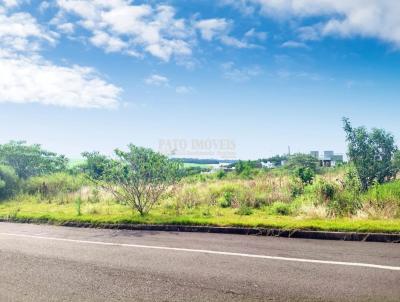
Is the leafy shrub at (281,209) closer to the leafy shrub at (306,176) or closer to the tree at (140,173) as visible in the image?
the tree at (140,173)

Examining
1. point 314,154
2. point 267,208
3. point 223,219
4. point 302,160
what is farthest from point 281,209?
point 314,154

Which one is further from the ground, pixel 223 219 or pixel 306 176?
pixel 306 176

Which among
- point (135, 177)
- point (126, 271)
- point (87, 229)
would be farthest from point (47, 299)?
point (135, 177)

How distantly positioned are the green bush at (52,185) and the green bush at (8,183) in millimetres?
817

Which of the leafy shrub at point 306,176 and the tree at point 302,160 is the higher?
the tree at point 302,160

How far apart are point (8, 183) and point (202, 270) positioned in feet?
88.2

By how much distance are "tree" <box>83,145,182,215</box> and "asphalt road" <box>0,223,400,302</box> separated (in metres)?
5.36

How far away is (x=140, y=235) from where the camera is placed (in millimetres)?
11156

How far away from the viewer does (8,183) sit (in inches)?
1127

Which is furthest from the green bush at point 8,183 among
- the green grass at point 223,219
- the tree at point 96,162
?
the tree at point 96,162

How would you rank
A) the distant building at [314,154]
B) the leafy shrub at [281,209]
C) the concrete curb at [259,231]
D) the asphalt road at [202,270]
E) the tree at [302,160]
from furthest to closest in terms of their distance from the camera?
1. the distant building at [314,154]
2. the tree at [302,160]
3. the leafy shrub at [281,209]
4. the concrete curb at [259,231]
5. the asphalt road at [202,270]

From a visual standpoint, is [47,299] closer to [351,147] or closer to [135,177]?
[135,177]

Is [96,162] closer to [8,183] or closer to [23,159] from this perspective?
[8,183]

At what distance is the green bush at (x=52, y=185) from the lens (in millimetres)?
27469
